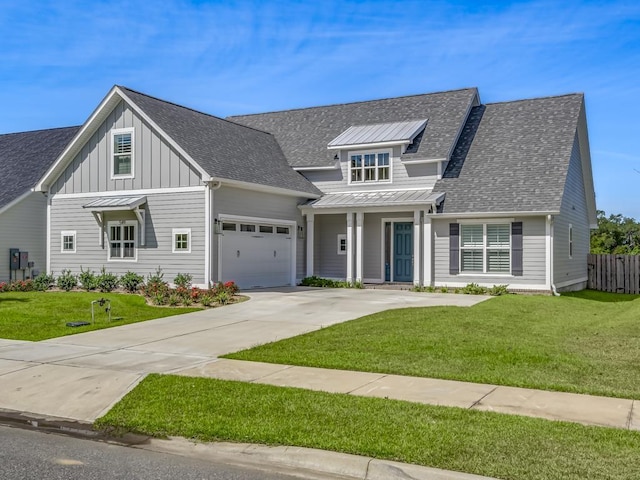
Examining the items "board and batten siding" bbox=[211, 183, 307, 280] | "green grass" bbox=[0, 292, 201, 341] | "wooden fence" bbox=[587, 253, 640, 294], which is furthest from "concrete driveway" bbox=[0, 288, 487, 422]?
"wooden fence" bbox=[587, 253, 640, 294]

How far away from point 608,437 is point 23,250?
23.0 metres

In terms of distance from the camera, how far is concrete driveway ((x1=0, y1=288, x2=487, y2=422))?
26.0 feet

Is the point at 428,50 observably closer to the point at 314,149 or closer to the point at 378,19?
the point at 378,19

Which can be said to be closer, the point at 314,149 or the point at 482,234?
the point at 482,234

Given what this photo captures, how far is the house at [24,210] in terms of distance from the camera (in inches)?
931

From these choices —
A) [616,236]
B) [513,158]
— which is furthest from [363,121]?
[616,236]

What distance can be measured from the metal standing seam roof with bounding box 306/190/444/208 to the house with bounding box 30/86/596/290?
85 millimetres

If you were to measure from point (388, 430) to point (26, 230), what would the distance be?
Answer: 2196 centimetres

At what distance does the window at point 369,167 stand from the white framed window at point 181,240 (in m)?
7.48

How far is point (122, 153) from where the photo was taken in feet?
72.3

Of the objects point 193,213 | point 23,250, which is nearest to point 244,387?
point 193,213

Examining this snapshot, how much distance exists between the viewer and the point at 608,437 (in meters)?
5.91

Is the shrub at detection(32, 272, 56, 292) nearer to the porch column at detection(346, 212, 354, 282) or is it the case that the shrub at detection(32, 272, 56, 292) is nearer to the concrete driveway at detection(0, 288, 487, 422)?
the concrete driveway at detection(0, 288, 487, 422)

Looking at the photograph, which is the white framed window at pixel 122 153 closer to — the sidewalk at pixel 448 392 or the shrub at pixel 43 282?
the shrub at pixel 43 282
